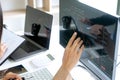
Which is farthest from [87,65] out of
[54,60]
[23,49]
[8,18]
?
[8,18]

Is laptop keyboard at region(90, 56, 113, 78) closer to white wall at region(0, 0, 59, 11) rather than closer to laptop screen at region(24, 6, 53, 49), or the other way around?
laptop screen at region(24, 6, 53, 49)

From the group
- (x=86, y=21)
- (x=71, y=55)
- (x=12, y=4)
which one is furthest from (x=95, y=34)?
(x=12, y=4)

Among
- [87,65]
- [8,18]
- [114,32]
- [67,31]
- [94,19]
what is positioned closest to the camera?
[114,32]

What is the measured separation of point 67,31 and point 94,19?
0.35 meters

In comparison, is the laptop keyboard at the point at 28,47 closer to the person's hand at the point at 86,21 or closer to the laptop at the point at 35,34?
the laptop at the point at 35,34

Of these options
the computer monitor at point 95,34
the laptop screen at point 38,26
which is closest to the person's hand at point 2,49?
the laptop screen at point 38,26

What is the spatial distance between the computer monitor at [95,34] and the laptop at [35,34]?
0.52 ft

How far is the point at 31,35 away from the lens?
5.16 ft

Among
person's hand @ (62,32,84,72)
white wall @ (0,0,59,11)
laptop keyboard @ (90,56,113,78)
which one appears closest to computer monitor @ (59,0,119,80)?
laptop keyboard @ (90,56,113,78)

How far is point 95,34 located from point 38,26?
1.85ft

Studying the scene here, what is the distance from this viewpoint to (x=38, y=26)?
1.50 metres

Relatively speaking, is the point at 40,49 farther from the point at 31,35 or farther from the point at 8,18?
the point at 8,18

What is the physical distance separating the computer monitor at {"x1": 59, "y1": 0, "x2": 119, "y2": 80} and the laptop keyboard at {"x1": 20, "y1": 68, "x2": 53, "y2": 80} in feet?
0.74

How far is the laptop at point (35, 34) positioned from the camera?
140 cm
